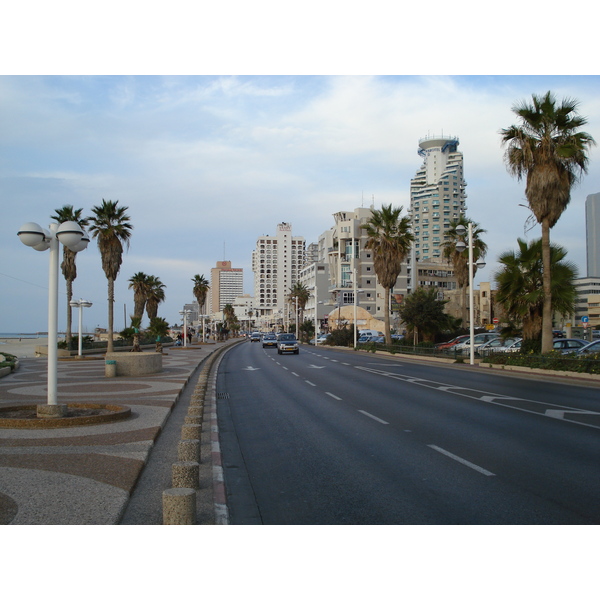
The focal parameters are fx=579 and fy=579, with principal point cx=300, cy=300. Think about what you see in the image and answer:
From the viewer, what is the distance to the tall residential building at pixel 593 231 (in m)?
150

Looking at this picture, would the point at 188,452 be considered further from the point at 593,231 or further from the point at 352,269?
the point at 593,231

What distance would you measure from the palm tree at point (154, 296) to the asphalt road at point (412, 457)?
190 feet

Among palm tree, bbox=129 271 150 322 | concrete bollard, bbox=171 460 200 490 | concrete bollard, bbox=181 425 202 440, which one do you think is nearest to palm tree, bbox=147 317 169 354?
palm tree, bbox=129 271 150 322

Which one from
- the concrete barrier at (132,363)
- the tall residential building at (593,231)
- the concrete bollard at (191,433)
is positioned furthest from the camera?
the tall residential building at (593,231)

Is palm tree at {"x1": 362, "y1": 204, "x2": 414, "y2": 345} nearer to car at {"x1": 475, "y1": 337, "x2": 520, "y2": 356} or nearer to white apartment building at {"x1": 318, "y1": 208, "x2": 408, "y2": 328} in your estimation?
car at {"x1": 475, "y1": 337, "x2": 520, "y2": 356}

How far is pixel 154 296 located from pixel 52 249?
2597 inches

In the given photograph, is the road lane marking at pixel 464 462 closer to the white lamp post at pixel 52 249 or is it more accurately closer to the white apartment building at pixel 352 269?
the white lamp post at pixel 52 249

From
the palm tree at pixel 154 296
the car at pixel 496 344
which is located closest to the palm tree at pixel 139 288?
the palm tree at pixel 154 296

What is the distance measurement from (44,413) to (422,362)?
27.5 meters

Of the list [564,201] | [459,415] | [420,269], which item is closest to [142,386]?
[459,415]

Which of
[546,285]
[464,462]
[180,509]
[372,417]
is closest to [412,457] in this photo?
[464,462]

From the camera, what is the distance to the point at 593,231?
162 m

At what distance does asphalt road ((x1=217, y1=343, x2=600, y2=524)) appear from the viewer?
21.5 ft

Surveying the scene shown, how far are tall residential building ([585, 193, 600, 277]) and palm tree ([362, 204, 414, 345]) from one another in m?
119
